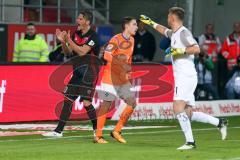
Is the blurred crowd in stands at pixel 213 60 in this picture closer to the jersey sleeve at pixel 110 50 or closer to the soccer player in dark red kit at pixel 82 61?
the soccer player in dark red kit at pixel 82 61

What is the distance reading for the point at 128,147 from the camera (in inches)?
582

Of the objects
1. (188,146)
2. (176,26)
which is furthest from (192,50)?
(188,146)

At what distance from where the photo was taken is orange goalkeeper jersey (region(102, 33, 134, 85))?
15.8m

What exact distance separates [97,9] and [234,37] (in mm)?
4085

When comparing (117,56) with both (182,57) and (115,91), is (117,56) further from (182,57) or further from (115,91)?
(182,57)

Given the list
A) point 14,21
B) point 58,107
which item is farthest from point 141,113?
point 14,21

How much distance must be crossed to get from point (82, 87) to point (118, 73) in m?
0.99

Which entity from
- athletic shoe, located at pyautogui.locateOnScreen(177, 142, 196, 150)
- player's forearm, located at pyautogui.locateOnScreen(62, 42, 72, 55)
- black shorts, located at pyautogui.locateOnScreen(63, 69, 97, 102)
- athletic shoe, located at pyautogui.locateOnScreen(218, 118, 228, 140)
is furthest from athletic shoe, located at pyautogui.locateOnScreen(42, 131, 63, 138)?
→ athletic shoe, located at pyautogui.locateOnScreen(177, 142, 196, 150)

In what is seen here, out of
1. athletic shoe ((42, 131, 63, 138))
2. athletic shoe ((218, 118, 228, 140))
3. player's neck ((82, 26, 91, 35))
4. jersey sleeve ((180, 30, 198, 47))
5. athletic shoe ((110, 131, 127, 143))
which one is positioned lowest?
athletic shoe ((42, 131, 63, 138))

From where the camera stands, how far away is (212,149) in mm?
14398

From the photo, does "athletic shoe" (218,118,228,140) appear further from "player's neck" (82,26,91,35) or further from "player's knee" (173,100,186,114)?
"player's neck" (82,26,91,35)

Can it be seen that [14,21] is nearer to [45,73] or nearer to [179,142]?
[45,73]

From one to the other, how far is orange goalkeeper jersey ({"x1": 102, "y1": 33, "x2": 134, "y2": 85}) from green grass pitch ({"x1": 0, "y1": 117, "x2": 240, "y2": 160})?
110cm

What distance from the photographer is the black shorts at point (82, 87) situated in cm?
1659
